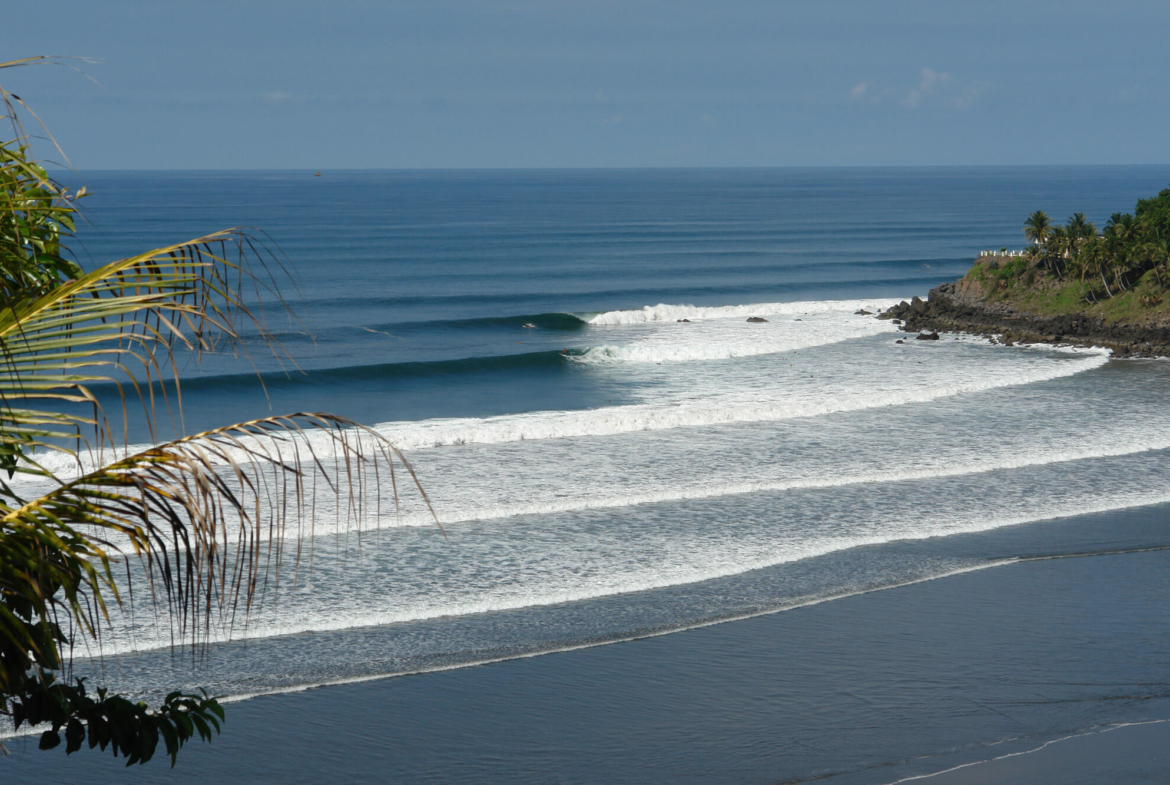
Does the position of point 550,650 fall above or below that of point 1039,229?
below

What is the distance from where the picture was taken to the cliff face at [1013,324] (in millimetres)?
39406

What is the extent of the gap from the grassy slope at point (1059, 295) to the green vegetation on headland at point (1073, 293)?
4 centimetres

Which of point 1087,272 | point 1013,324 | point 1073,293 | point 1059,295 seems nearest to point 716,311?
point 1013,324

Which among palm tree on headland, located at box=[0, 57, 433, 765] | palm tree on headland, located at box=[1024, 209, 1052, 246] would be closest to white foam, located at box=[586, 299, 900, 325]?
palm tree on headland, located at box=[1024, 209, 1052, 246]

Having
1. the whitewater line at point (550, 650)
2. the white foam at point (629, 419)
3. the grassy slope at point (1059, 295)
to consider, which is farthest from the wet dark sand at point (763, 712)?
the grassy slope at point (1059, 295)

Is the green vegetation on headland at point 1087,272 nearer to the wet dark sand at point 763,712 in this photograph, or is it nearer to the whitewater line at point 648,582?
the whitewater line at point 648,582

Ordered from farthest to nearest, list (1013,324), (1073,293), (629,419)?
(1073,293) → (1013,324) → (629,419)

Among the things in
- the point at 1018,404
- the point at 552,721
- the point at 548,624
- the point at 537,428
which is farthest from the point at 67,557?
the point at 1018,404

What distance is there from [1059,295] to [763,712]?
41.8 m

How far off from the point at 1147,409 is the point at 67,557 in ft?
92.5

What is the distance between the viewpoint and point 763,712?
934 centimetres

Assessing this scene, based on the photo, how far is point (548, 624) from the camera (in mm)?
11766

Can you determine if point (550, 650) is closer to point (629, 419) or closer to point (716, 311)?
point (629, 419)

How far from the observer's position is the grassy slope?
42062mm
